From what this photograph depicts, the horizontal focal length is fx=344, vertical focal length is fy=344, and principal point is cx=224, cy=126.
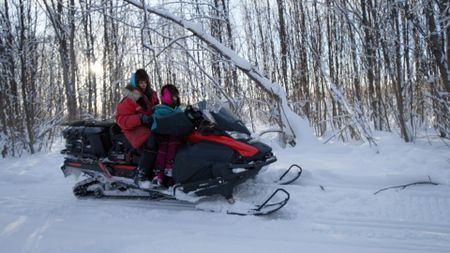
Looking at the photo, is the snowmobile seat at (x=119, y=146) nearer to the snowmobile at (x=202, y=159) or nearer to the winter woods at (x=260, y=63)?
the snowmobile at (x=202, y=159)

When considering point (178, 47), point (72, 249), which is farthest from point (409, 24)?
point (72, 249)

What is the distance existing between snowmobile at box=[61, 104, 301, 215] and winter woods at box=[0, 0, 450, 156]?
7.49 feet

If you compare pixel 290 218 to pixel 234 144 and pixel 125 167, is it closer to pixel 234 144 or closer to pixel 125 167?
pixel 234 144

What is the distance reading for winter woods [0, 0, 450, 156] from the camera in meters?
5.32

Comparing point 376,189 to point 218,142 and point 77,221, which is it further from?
point 77,221

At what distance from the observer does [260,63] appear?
978 cm

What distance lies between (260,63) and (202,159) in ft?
22.9

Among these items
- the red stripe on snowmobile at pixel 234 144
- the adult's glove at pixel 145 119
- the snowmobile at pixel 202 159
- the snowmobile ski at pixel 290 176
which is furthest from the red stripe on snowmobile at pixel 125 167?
the snowmobile ski at pixel 290 176

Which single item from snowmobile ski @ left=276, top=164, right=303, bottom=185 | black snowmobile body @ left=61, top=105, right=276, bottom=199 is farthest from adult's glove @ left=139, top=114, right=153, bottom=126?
snowmobile ski @ left=276, top=164, right=303, bottom=185

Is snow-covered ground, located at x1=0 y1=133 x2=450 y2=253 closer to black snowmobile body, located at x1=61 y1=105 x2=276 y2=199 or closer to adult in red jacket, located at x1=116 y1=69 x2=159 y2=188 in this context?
black snowmobile body, located at x1=61 y1=105 x2=276 y2=199

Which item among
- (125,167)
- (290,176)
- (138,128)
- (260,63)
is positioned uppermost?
(260,63)

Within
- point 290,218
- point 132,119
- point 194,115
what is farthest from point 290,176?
point 132,119

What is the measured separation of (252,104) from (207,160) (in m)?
3.98

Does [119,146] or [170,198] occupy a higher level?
[119,146]
